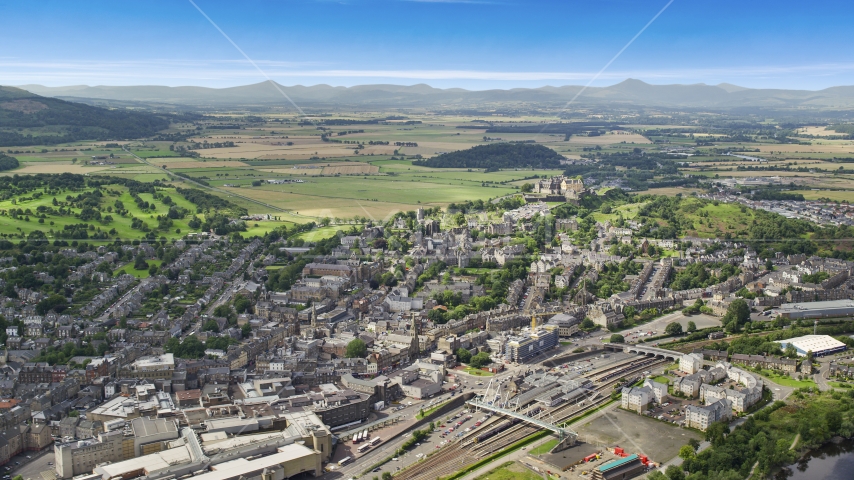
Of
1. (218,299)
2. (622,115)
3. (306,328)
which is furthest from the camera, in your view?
(622,115)

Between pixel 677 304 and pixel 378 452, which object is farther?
pixel 677 304

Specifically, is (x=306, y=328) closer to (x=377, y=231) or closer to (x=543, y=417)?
(x=543, y=417)

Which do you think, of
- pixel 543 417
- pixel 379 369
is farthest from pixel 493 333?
pixel 543 417

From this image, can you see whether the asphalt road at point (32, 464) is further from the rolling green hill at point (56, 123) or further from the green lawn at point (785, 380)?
the rolling green hill at point (56, 123)

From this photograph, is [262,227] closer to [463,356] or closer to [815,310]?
[463,356]

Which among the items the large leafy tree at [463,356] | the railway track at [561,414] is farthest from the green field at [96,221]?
the railway track at [561,414]
